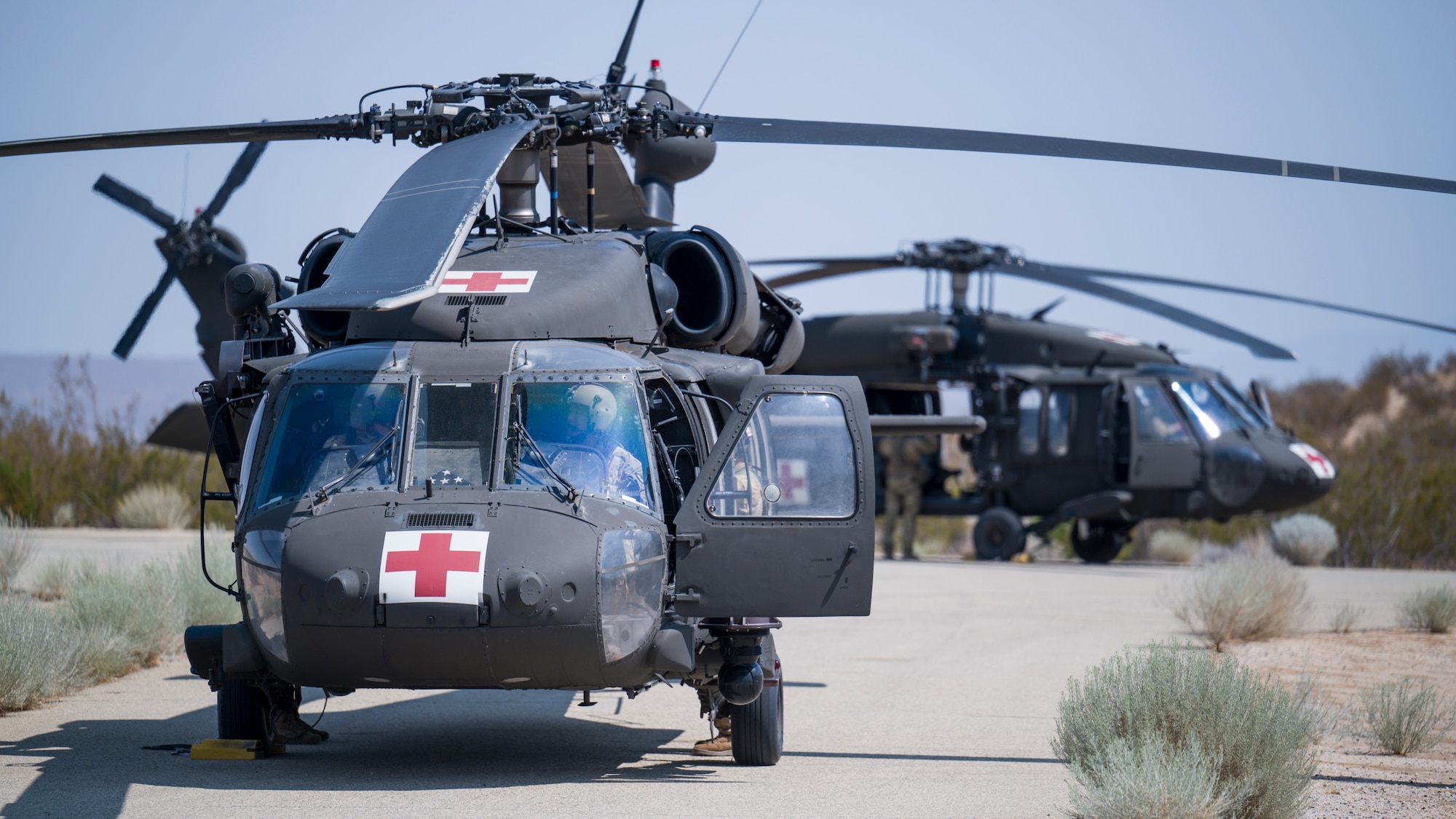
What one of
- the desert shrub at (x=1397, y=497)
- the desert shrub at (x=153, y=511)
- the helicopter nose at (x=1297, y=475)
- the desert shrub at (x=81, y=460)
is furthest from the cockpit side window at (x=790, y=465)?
the desert shrub at (x=153, y=511)

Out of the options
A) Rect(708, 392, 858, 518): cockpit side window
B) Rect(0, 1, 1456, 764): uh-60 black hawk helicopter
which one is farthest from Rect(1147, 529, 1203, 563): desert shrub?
Rect(708, 392, 858, 518): cockpit side window

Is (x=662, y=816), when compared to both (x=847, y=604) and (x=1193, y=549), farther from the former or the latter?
(x=1193, y=549)

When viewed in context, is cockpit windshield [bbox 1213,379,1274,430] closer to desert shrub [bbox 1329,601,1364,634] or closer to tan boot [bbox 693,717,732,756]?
desert shrub [bbox 1329,601,1364,634]

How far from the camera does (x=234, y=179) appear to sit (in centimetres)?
1385

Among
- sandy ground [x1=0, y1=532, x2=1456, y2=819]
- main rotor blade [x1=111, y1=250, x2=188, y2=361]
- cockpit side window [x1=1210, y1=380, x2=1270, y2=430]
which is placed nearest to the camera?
sandy ground [x1=0, y1=532, x2=1456, y2=819]

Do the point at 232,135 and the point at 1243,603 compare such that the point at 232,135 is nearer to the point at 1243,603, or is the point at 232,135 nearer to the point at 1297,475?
the point at 1243,603

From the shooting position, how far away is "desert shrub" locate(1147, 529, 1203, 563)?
2439cm

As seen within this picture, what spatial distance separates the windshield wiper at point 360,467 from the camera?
6.22 meters

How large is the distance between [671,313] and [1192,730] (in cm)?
330

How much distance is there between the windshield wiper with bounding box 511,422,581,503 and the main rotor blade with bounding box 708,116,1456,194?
2.17 meters

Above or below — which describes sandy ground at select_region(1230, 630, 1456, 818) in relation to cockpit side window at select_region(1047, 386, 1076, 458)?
below

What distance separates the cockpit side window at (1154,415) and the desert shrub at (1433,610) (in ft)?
20.2

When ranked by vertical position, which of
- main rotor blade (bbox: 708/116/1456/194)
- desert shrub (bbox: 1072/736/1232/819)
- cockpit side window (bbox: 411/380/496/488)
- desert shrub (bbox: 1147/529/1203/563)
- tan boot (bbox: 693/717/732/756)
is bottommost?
desert shrub (bbox: 1147/529/1203/563)

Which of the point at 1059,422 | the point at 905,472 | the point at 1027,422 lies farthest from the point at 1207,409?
the point at 905,472
